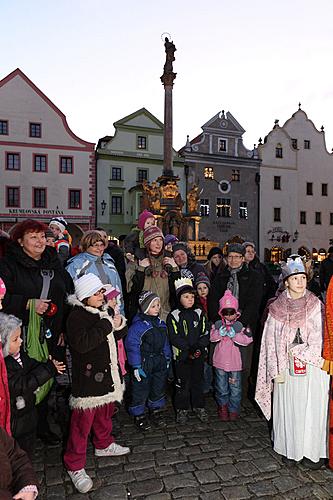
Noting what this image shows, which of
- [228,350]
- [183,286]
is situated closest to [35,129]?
[183,286]

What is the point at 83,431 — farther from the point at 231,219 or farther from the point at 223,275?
the point at 231,219

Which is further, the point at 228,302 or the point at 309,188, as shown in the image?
the point at 309,188

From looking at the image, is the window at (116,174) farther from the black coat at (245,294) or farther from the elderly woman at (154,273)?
the black coat at (245,294)

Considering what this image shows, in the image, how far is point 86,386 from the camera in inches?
141

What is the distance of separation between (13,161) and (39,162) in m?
1.81

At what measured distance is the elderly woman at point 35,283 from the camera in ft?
12.7

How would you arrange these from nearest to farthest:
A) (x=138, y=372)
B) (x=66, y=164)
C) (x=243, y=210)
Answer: (x=138, y=372)
(x=66, y=164)
(x=243, y=210)

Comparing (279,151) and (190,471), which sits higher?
(279,151)

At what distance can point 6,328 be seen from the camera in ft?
9.54

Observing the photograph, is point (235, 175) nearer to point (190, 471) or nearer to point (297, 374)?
point (297, 374)

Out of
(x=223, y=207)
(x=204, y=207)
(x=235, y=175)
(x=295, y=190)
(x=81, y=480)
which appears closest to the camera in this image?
(x=81, y=480)

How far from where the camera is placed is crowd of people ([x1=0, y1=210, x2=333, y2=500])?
3.32m

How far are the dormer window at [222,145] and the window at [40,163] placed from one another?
1475 cm

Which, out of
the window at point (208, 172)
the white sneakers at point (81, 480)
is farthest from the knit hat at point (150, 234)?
the window at point (208, 172)
